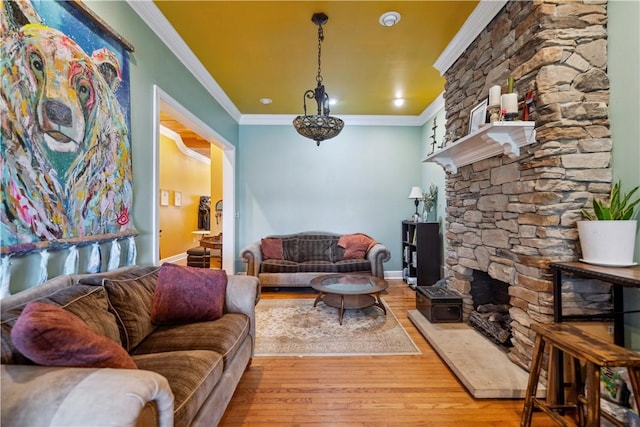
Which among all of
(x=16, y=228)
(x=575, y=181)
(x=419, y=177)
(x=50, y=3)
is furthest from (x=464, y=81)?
(x=16, y=228)

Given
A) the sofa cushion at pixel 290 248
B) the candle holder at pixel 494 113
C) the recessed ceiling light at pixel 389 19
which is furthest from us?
the sofa cushion at pixel 290 248

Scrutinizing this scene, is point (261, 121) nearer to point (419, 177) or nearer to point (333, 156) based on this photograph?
point (333, 156)

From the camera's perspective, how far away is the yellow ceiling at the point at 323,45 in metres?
2.48

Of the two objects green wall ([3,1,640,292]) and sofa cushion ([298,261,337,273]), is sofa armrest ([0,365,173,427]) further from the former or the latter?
green wall ([3,1,640,292])

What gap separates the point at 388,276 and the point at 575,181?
3.74 m

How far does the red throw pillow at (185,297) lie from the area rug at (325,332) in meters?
0.83

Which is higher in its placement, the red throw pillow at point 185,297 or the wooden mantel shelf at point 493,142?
the wooden mantel shelf at point 493,142

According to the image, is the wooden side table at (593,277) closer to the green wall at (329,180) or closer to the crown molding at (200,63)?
the crown molding at (200,63)

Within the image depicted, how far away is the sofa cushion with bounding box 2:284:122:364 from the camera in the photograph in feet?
3.89

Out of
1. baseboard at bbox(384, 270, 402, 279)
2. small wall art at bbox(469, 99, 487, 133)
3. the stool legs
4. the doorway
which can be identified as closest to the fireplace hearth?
the stool legs

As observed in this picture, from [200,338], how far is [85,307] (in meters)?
0.61

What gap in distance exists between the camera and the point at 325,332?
296 cm

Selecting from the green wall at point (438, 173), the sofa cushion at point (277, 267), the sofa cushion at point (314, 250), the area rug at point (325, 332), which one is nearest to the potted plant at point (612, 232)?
the area rug at point (325, 332)

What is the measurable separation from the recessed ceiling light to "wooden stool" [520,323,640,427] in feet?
8.62
